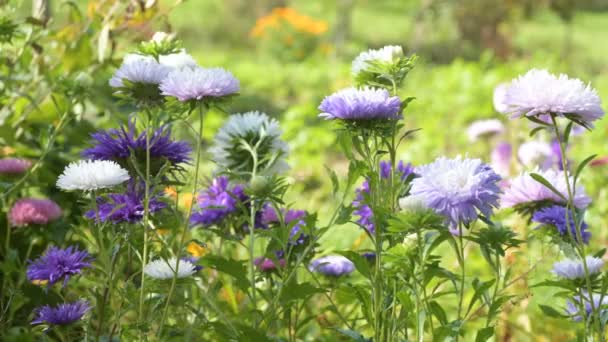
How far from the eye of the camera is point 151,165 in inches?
43.8

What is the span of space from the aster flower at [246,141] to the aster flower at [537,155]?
94cm

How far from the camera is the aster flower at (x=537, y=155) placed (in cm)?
198

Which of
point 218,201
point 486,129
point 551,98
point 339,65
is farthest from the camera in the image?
point 339,65

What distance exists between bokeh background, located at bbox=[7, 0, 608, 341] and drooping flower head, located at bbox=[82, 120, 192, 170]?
19cm

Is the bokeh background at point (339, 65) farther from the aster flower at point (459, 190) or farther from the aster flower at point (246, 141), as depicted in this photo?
the aster flower at point (459, 190)

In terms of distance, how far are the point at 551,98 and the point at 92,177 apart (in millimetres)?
529

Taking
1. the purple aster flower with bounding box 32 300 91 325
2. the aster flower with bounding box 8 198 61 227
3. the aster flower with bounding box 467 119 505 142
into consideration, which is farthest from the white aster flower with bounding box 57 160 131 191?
the aster flower with bounding box 467 119 505 142

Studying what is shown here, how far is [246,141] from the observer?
1205 millimetres

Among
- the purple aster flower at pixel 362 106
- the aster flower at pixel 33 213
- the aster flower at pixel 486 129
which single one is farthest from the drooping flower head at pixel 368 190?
the aster flower at pixel 486 129

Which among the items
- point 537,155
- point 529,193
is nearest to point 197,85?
point 529,193

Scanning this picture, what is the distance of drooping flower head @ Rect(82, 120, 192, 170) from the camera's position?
1.09m

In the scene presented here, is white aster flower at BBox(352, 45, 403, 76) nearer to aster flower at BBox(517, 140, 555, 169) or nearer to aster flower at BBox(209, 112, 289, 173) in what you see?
aster flower at BBox(209, 112, 289, 173)

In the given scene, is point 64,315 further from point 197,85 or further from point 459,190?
point 459,190

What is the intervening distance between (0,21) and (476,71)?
4.76 m
